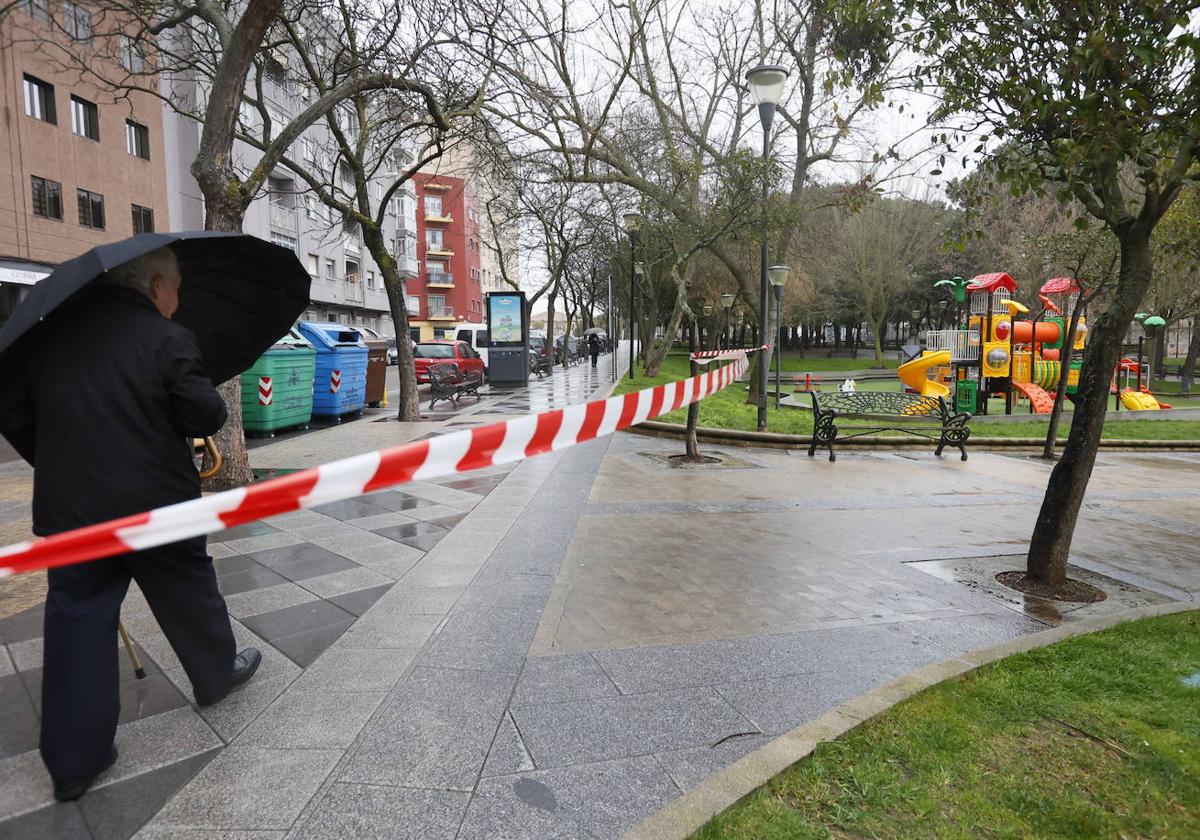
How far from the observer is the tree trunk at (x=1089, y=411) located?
4.80 m

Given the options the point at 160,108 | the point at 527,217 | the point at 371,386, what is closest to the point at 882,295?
the point at 527,217

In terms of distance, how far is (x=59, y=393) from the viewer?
2.48 metres

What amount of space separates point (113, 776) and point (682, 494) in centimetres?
577

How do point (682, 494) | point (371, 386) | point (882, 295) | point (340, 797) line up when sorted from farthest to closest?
point (882, 295)
point (371, 386)
point (682, 494)
point (340, 797)

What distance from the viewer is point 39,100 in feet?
70.8

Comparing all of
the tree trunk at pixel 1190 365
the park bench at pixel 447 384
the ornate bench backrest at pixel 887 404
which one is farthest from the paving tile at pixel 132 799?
the tree trunk at pixel 1190 365

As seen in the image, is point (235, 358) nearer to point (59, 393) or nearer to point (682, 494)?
point (59, 393)

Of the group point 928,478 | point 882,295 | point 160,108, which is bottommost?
point 928,478

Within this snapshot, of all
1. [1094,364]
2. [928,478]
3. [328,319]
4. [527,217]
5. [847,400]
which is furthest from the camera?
[328,319]

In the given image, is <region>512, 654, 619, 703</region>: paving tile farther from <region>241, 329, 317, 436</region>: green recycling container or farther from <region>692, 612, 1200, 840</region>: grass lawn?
<region>241, 329, 317, 436</region>: green recycling container

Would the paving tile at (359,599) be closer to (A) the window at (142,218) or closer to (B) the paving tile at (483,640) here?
(B) the paving tile at (483,640)

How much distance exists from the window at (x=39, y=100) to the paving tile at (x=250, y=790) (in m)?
25.5

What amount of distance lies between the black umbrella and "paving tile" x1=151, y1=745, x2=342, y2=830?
149cm

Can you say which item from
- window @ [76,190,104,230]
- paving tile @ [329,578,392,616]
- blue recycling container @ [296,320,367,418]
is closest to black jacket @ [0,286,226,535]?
paving tile @ [329,578,392,616]
